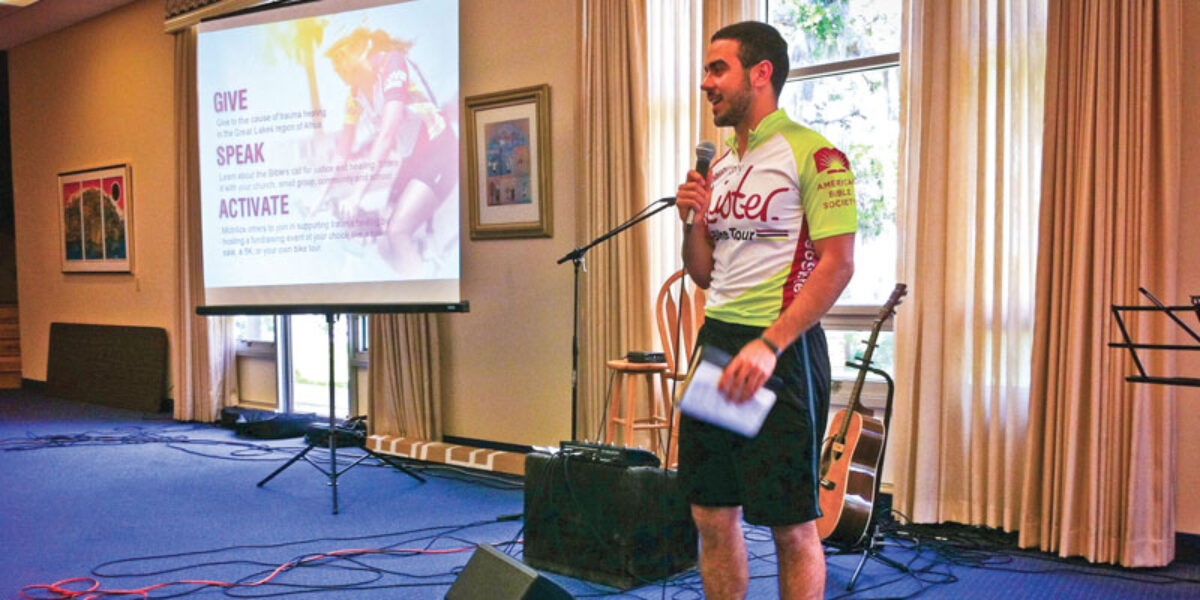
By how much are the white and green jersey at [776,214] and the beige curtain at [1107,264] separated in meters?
1.59

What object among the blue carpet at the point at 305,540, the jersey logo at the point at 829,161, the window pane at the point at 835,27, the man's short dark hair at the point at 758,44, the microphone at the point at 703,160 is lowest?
the blue carpet at the point at 305,540

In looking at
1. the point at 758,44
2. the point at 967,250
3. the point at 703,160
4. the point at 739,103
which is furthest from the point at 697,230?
the point at 967,250

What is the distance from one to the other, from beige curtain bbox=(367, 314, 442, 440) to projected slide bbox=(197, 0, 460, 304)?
2.26 ft

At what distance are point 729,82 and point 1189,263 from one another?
2.03 m

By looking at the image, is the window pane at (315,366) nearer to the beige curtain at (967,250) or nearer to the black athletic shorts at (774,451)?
the beige curtain at (967,250)

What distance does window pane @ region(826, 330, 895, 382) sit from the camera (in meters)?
3.56

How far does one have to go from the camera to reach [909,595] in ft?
8.45

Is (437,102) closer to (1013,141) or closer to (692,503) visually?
(1013,141)

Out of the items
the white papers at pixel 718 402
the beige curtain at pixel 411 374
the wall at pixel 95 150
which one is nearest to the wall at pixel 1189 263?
the white papers at pixel 718 402

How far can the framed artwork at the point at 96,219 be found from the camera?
6762 mm

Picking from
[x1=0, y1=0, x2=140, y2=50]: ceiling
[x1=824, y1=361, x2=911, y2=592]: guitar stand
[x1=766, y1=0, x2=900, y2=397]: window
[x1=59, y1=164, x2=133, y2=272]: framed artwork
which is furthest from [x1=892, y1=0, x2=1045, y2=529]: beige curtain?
[x1=0, y1=0, x2=140, y2=50]: ceiling

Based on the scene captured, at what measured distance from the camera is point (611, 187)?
400cm

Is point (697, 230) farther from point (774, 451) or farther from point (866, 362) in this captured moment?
point (866, 362)

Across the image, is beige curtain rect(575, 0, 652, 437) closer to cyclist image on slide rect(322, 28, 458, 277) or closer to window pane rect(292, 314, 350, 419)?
cyclist image on slide rect(322, 28, 458, 277)
